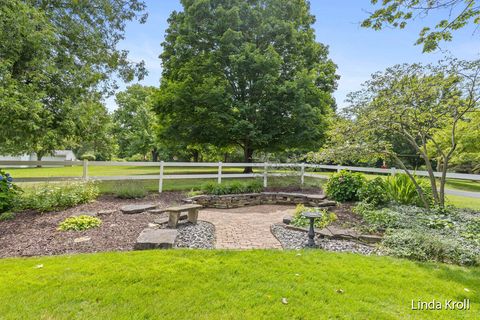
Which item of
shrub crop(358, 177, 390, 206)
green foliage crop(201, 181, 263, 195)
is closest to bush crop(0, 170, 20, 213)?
green foliage crop(201, 181, 263, 195)

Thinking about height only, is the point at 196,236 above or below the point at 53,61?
below

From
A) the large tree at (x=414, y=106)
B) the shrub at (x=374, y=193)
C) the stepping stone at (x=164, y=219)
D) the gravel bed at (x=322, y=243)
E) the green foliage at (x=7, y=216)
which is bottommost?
the gravel bed at (x=322, y=243)

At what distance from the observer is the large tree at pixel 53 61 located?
6.25 metres

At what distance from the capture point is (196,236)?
15.0ft

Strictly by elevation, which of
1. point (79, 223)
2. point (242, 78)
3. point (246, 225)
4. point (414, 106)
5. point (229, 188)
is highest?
point (242, 78)

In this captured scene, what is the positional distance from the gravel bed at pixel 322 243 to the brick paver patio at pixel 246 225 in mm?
158

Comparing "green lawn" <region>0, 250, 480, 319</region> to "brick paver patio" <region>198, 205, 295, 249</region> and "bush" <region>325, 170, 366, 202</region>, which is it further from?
"bush" <region>325, 170, 366, 202</region>

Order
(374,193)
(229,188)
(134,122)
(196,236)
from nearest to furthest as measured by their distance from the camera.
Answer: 1. (196,236)
2. (374,193)
3. (229,188)
4. (134,122)

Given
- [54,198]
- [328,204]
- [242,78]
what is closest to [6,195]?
[54,198]

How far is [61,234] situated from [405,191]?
298 inches

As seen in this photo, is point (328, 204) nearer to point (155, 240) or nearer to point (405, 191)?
point (405, 191)

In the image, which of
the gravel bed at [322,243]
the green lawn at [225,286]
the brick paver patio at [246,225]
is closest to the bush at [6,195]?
the green lawn at [225,286]

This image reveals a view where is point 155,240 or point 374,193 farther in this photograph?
point 374,193

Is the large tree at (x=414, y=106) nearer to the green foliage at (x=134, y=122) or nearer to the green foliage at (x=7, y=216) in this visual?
the green foliage at (x=7, y=216)
